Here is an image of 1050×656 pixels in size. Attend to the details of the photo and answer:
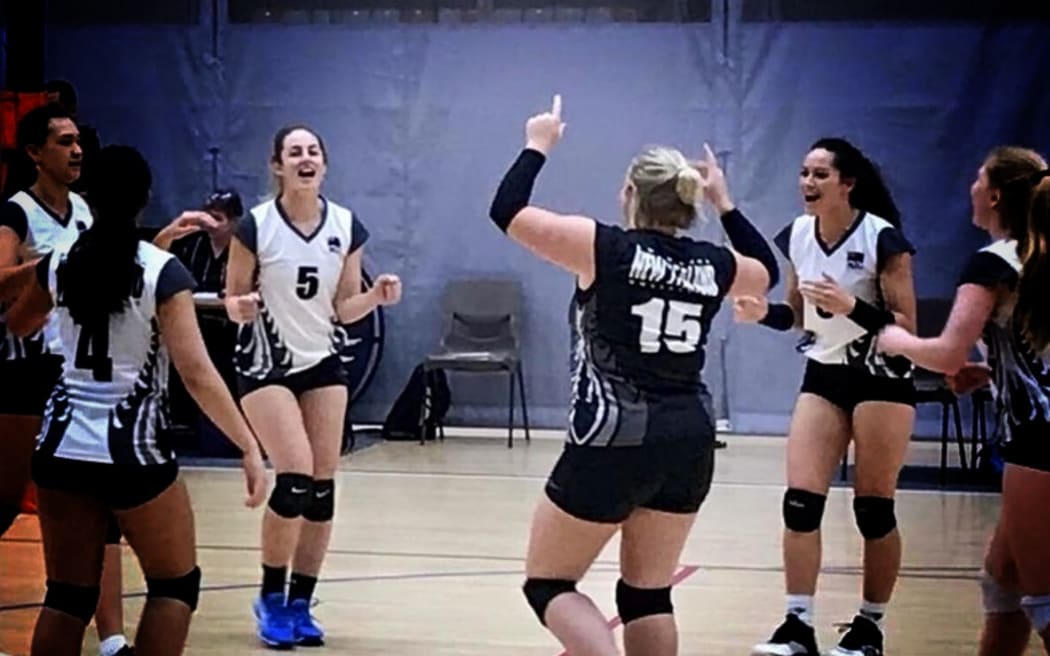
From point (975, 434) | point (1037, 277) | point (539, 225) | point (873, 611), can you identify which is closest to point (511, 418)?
point (975, 434)

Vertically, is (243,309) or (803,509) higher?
(243,309)

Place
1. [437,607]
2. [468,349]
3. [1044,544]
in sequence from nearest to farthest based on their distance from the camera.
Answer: [1044,544]
[437,607]
[468,349]

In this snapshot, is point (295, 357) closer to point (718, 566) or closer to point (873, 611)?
point (873, 611)

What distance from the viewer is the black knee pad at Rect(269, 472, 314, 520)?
19.3 feet

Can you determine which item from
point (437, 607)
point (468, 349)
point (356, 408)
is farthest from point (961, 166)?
point (437, 607)

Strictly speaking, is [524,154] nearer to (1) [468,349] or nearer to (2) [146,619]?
(2) [146,619]

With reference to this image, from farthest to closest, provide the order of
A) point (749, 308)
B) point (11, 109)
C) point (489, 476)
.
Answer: point (489, 476) < point (11, 109) < point (749, 308)

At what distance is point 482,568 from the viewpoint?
7570 mm

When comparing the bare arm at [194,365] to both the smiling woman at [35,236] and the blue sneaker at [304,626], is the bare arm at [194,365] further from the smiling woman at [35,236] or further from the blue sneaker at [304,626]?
the blue sneaker at [304,626]

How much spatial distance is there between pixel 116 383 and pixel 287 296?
195 centimetres

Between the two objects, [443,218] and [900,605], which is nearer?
[900,605]

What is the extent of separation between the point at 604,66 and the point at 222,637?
7540 millimetres

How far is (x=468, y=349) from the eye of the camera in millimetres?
12352

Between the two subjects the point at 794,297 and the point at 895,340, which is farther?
the point at 794,297
